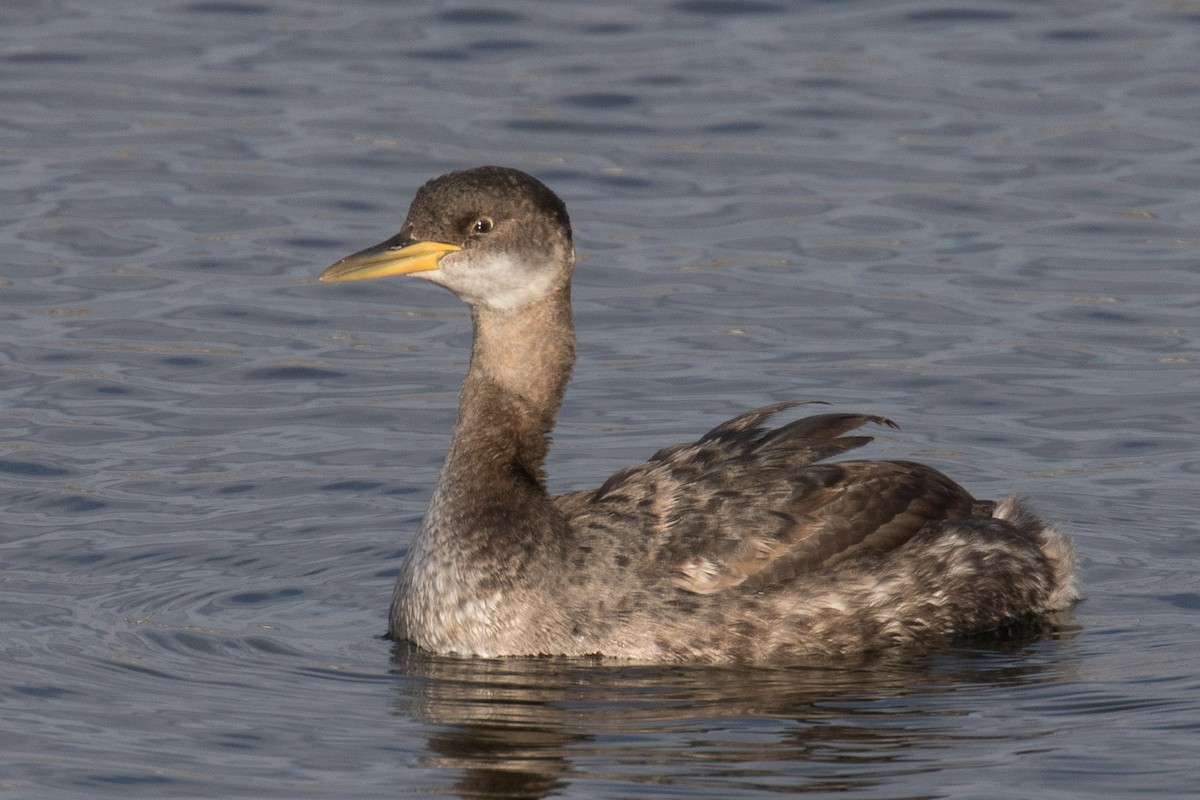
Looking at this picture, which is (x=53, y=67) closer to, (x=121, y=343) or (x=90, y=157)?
(x=90, y=157)

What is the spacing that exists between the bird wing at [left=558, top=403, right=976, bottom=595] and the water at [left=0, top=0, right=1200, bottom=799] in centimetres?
54

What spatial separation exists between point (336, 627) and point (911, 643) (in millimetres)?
2664

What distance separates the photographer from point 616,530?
10617 millimetres

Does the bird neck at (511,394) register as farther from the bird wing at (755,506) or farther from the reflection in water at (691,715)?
the reflection in water at (691,715)

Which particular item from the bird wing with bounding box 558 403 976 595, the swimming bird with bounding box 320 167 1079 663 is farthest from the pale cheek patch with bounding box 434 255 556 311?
the bird wing with bounding box 558 403 976 595

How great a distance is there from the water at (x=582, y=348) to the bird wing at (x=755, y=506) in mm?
537

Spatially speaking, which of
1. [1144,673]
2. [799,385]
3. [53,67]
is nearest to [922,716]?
[1144,673]

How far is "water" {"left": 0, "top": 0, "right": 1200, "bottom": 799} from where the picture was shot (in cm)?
948

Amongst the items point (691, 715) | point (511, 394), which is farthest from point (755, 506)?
point (691, 715)

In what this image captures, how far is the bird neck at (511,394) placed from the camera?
35.5 feet

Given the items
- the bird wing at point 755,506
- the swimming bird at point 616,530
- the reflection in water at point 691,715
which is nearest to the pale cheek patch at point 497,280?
the swimming bird at point 616,530

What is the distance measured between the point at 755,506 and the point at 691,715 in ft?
4.49

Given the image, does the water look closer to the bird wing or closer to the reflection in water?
the reflection in water

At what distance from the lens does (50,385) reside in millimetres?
14289
